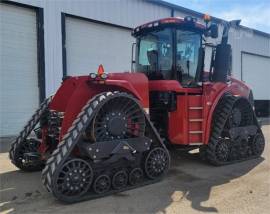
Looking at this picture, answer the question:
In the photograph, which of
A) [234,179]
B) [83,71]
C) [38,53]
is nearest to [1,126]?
[38,53]

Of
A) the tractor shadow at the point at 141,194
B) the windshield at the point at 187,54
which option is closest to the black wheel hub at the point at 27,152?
the tractor shadow at the point at 141,194

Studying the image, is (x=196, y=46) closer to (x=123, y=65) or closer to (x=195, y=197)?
(x=195, y=197)

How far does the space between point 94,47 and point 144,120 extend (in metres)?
8.35

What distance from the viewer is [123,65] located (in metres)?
15.2

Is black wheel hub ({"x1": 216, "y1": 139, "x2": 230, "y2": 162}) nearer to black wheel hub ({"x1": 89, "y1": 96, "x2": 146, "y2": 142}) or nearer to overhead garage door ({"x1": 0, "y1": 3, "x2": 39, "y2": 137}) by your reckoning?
black wheel hub ({"x1": 89, "y1": 96, "x2": 146, "y2": 142})

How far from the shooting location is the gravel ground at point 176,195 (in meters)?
5.14

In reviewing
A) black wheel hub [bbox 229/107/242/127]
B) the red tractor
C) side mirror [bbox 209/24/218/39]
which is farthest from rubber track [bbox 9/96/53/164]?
black wheel hub [bbox 229/107/242/127]

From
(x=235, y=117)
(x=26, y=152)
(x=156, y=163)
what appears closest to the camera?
(x=156, y=163)

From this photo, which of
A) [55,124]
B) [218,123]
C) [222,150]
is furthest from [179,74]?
[55,124]

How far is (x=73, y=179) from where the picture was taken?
527cm

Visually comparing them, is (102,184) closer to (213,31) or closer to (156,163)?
(156,163)

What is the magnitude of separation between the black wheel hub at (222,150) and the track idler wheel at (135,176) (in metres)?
2.08

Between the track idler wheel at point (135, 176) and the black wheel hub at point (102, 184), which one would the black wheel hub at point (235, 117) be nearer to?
the track idler wheel at point (135, 176)

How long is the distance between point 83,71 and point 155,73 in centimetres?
661
